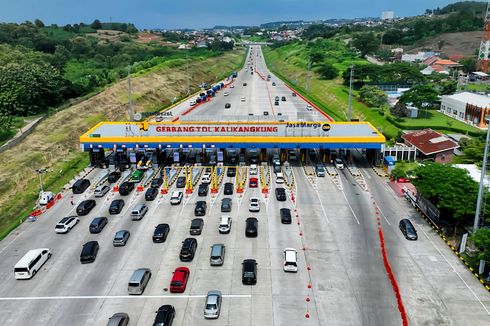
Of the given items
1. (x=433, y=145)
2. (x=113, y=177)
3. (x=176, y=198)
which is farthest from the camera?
(x=433, y=145)

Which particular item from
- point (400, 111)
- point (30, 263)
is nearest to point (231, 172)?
point (30, 263)

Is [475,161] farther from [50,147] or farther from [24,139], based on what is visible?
[24,139]

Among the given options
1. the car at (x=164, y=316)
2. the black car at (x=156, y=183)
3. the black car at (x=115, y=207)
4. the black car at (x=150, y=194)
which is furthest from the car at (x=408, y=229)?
the black car at (x=115, y=207)

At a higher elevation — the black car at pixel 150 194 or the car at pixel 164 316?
the black car at pixel 150 194

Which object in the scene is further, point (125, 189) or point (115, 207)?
A: point (125, 189)

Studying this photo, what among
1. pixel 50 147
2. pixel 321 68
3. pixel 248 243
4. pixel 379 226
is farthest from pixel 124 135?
pixel 321 68

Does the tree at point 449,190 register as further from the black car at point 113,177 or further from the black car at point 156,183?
the black car at point 113,177

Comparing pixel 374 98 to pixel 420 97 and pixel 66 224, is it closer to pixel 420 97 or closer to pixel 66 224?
pixel 420 97
